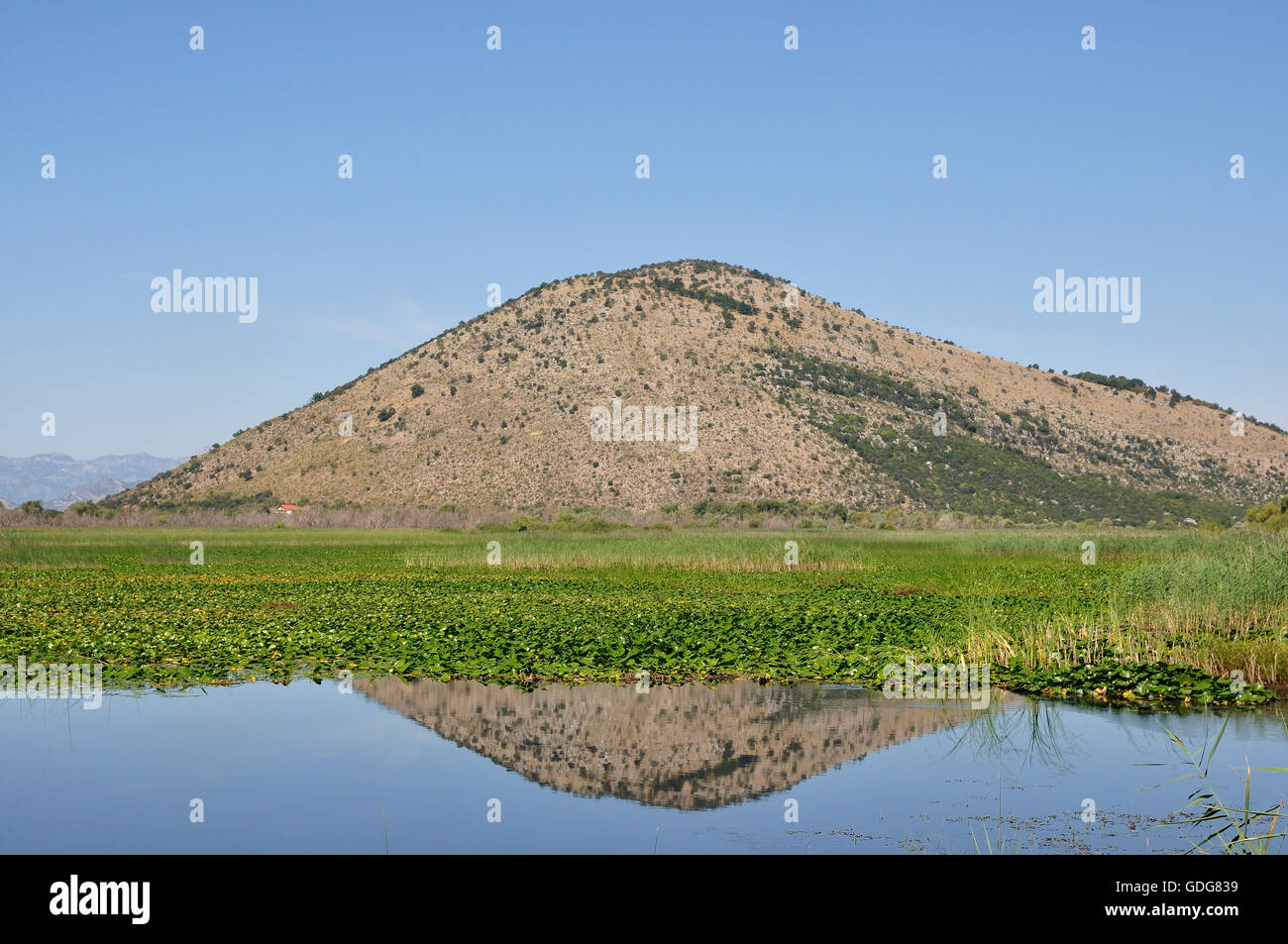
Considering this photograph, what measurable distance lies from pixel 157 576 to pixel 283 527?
3889 centimetres

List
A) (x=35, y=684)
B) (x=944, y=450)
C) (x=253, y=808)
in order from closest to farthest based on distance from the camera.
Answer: (x=253, y=808) → (x=35, y=684) → (x=944, y=450)

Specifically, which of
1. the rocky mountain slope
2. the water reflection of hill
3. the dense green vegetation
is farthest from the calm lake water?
the dense green vegetation

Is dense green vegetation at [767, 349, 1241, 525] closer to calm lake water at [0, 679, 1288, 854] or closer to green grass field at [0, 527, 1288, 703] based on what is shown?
green grass field at [0, 527, 1288, 703]

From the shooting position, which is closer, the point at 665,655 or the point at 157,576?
the point at 665,655

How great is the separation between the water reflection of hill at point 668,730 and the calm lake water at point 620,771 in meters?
0.05

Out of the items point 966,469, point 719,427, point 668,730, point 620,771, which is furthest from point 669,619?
point 966,469

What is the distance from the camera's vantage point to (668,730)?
15.6 m

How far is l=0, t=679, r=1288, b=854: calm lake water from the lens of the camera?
35.3ft

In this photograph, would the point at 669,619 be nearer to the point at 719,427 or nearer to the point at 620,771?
the point at 620,771

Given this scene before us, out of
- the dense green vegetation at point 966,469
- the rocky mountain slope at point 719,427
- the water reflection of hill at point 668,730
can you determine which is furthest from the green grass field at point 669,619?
the dense green vegetation at point 966,469

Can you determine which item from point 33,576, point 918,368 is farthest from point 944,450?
point 33,576
